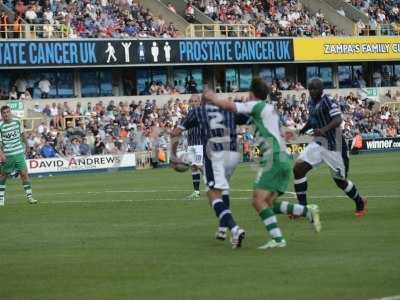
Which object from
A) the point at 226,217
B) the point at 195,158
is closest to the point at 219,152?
the point at 226,217

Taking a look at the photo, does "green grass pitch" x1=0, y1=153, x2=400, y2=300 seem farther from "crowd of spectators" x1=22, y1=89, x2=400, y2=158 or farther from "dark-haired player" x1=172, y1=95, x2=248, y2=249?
"crowd of spectators" x1=22, y1=89, x2=400, y2=158

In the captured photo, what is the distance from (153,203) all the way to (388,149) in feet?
109

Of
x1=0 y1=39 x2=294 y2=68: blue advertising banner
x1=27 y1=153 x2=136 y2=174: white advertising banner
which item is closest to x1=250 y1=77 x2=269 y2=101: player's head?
x1=27 y1=153 x2=136 y2=174: white advertising banner

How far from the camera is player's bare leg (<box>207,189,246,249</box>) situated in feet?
47.4

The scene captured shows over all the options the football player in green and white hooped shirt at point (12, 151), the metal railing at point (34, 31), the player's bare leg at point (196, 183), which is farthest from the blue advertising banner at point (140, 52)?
the player's bare leg at point (196, 183)

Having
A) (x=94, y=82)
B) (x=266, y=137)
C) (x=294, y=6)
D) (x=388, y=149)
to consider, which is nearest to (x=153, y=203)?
(x=266, y=137)

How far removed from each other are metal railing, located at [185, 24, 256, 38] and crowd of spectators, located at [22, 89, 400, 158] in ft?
12.6

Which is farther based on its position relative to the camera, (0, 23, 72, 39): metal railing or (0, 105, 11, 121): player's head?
(0, 23, 72, 39): metal railing

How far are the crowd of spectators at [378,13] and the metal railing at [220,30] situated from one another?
29.6 ft

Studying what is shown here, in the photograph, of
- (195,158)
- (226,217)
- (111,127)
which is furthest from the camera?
(111,127)

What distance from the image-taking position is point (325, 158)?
63.2 ft

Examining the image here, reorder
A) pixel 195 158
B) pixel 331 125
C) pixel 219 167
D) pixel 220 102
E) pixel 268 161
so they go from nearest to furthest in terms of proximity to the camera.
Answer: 1. pixel 220 102
2. pixel 268 161
3. pixel 219 167
4. pixel 331 125
5. pixel 195 158

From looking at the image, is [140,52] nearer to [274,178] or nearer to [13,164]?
[13,164]

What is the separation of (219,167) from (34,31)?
34.3m
